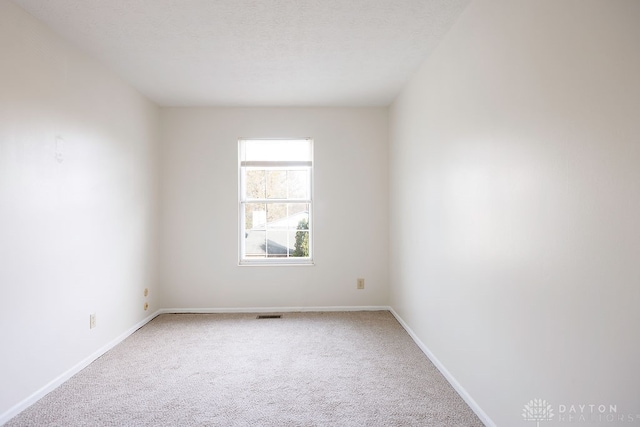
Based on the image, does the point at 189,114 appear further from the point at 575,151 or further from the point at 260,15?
the point at 575,151

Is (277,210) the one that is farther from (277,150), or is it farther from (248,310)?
(248,310)

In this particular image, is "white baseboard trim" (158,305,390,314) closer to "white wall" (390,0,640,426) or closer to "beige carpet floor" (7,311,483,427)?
"beige carpet floor" (7,311,483,427)

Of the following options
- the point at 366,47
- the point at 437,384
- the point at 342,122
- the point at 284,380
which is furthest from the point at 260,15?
the point at 437,384

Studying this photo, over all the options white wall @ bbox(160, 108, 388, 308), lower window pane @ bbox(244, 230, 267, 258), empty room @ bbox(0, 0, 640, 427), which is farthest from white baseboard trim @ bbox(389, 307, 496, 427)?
lower window pane @ bbox(244, 230, 267, 258)

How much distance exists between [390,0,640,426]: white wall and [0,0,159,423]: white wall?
2826 millimetres

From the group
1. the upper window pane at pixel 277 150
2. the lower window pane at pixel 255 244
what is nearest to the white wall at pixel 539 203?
the upper window pane at pixel 277 150

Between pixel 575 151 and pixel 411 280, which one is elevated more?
pixel 575 151

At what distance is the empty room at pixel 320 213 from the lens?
1.37 meters

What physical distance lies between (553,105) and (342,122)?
3206 millimetres

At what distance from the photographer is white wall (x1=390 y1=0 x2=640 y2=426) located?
1.18 meters

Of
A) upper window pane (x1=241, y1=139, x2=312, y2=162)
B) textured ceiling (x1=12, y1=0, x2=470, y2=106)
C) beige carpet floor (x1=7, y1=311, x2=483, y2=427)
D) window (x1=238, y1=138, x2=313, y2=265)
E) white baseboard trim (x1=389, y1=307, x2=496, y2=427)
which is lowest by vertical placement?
beige carpet floor (x1=7, y1=311, x2=483, y2=427)

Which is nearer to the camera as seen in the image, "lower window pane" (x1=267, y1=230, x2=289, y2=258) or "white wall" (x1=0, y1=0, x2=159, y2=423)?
"white wall" (x1=0, y1=0, x2=159, y2=423)

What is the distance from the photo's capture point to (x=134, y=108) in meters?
3.82

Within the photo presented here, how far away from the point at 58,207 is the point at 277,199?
2424 millimetres
